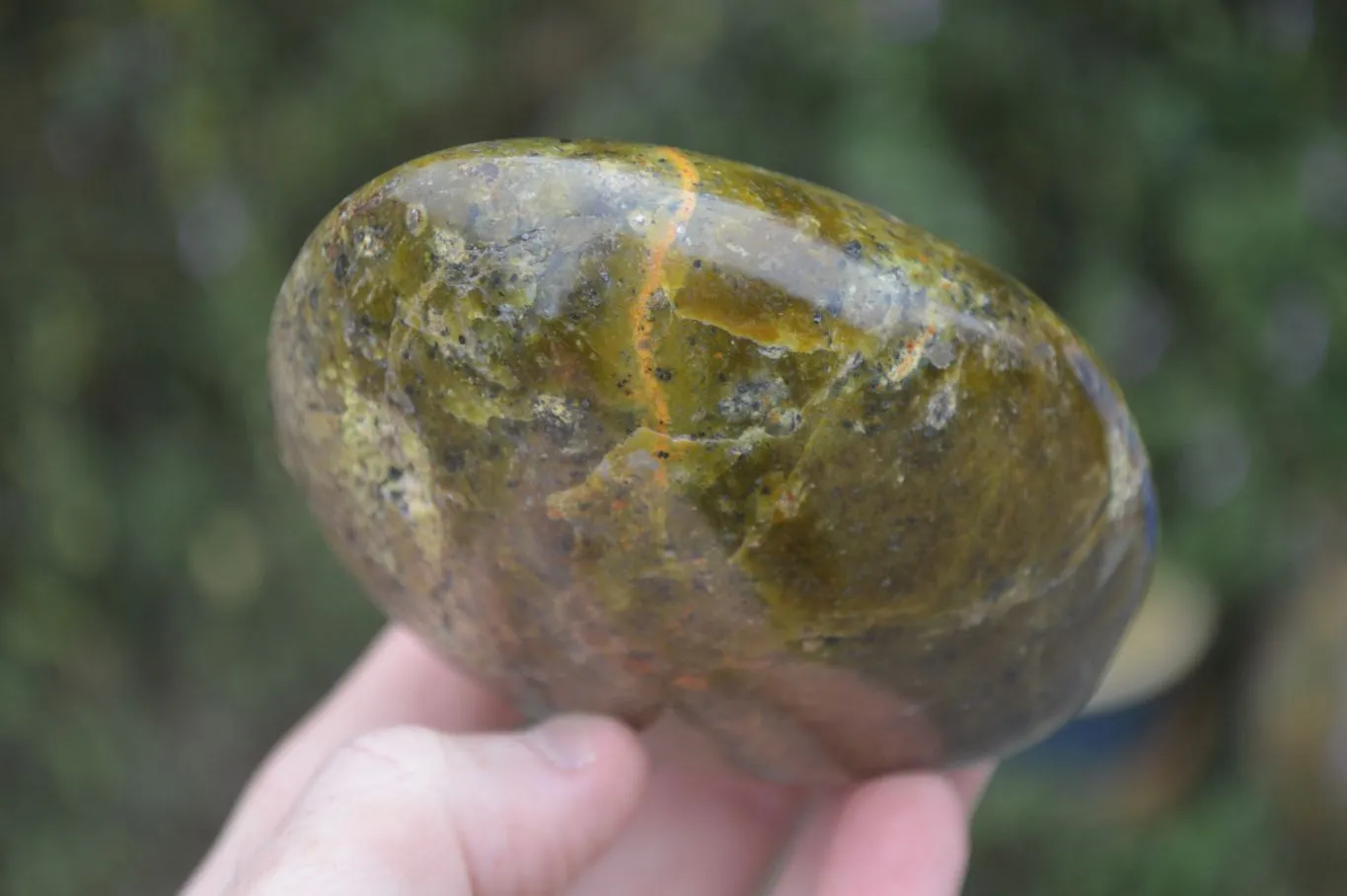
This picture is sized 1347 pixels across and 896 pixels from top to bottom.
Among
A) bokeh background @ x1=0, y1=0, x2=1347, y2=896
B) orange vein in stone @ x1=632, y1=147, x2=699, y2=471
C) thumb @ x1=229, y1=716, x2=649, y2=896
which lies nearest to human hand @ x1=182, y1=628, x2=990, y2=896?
thumb @ x1=229, y1=716, x2=649, y2=896

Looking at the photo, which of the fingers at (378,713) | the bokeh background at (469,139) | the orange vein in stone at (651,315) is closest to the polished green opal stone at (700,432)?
the orange vein in stone at (651,315)

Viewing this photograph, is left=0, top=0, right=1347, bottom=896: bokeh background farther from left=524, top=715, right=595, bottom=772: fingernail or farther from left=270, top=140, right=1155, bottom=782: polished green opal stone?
left=524, top=715, right=595, bottom=772: fingernail

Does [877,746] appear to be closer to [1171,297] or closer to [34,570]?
[1171,297]

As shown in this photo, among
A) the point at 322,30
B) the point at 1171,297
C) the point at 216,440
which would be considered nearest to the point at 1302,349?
the point at 1171,297

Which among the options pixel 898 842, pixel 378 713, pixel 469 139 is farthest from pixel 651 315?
pixel 469 139

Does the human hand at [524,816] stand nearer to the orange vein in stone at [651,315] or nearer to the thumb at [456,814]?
the thumb at [456,814]

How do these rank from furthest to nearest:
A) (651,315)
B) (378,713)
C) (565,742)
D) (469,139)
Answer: (469,139) < (378,713) < (565,742) < (651,315)

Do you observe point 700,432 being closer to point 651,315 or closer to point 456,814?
point 651,315
